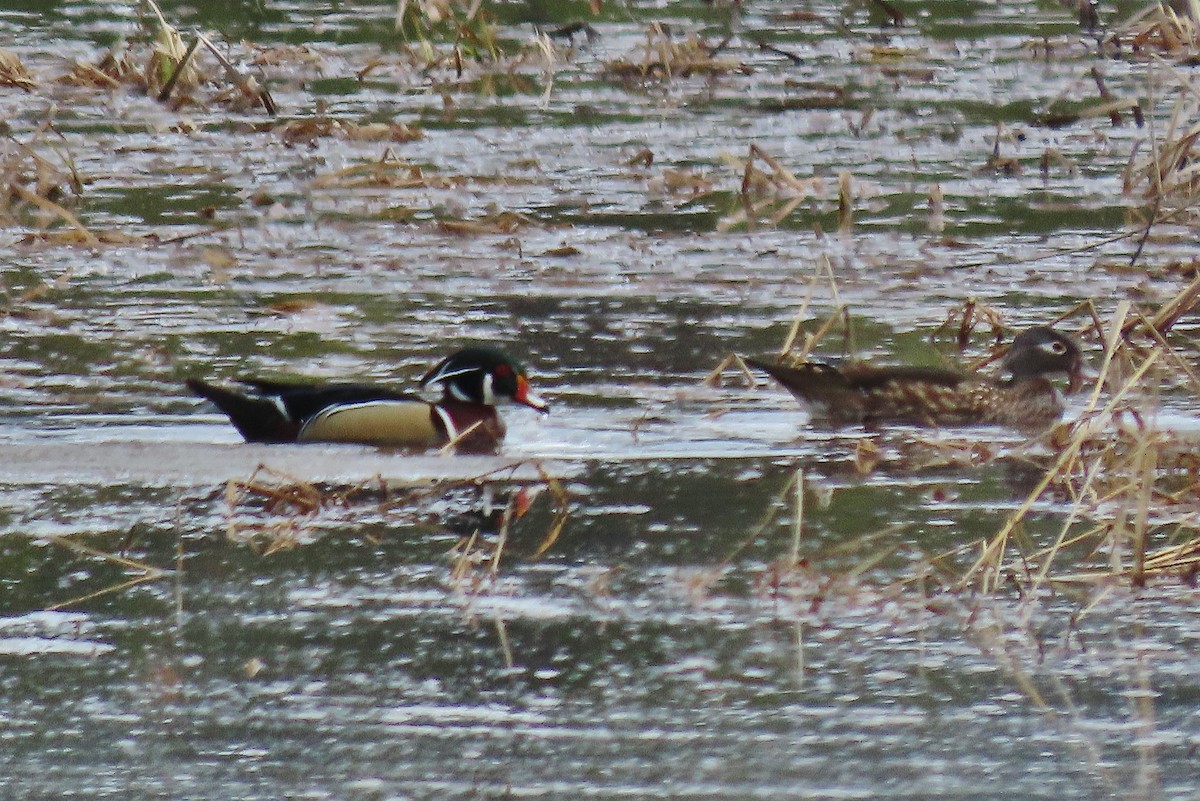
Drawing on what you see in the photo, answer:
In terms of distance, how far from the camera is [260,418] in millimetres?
8328

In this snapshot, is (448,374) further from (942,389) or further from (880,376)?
(942,389)

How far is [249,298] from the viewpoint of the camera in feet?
34.7

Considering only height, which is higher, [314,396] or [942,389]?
[314,396]

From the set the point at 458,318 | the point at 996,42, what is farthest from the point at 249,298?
the point at 996,42

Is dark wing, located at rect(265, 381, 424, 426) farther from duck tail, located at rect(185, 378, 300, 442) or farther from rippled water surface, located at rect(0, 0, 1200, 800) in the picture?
rippled water surface, located at rect(0, 0, 1200, 800)

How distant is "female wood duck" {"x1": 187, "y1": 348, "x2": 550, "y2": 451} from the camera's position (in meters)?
8.31

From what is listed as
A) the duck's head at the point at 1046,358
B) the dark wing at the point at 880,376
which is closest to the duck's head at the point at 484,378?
the dark wing at the point at 880,376

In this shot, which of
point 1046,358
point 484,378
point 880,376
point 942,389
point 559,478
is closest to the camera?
point 559,478

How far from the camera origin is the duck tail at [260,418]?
27.3 ft

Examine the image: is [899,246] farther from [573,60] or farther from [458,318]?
[573,60]

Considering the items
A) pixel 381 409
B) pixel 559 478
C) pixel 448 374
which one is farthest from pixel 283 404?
pixel 559 478

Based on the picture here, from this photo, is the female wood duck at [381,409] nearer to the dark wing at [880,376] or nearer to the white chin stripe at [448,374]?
the white chin stripe at [448,374]

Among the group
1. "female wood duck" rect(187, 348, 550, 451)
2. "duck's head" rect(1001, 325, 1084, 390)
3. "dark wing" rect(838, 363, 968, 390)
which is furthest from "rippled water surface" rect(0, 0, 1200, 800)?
"duck's head" rect(1001, 325, 1084, 390)

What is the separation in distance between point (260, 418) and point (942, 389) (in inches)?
91.2
